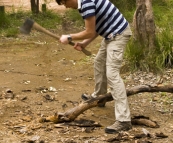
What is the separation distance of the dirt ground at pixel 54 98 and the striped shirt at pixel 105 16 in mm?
1035

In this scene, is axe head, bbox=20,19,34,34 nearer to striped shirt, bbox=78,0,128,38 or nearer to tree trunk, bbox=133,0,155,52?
striped shirt, bbox=78,0,128,38

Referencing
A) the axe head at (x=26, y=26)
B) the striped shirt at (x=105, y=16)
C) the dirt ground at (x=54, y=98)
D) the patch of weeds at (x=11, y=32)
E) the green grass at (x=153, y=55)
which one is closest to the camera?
the striped shirt at (x=105, y=16)

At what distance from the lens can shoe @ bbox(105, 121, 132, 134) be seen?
13.7ft

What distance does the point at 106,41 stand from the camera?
4.39m

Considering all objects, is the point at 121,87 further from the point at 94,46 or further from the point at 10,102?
the point at 94,46

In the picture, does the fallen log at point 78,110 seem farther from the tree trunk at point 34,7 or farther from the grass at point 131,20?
the tree trunk at point 34,7

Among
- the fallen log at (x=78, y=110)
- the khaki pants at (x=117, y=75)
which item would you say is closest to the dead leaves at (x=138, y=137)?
the khaki pants at (x=117, y=75)

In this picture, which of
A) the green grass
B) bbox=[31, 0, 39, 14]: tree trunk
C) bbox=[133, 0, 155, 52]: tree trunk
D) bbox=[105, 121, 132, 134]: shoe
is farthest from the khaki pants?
bbox=[31, 0, 39, 14]: tree trunk

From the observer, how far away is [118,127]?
4199 mm

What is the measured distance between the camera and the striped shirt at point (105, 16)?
13.0ft

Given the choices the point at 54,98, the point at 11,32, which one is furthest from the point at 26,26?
the point at 11,32

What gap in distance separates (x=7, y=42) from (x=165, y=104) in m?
5.11

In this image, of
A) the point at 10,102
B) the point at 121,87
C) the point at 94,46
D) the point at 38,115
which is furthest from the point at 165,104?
the point at 94,46

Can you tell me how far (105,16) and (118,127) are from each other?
3.70 feet
